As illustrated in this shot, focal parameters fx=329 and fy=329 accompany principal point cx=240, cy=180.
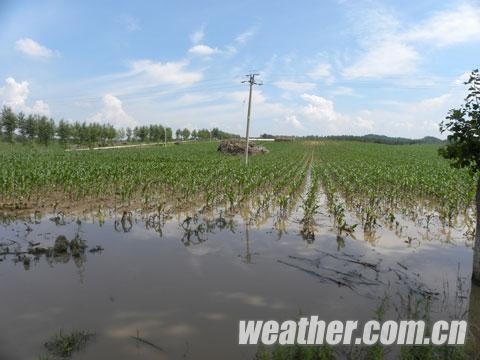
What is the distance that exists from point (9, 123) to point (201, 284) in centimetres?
6782

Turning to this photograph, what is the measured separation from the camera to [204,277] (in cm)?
660

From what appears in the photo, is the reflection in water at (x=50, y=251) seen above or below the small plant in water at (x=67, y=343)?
above

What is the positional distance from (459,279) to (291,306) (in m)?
3.73

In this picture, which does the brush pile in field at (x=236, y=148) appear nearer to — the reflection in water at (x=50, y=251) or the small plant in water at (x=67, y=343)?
the reflection in water at (x=50, y=251)

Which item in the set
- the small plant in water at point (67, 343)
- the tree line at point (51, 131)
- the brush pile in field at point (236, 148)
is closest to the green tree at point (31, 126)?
the tree line at point (51, 131)

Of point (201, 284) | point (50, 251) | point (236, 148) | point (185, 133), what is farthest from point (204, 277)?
point (185, 133)

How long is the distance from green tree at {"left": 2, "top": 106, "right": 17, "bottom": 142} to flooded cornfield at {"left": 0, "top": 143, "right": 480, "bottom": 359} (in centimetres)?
5897

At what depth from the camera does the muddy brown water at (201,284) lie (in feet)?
15.4

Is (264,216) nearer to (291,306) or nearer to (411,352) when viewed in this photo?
(291,306)

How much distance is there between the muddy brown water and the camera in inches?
184

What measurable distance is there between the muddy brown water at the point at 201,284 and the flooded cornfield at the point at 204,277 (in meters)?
0.02

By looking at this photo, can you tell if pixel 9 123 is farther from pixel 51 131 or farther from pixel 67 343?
pixel 67 343

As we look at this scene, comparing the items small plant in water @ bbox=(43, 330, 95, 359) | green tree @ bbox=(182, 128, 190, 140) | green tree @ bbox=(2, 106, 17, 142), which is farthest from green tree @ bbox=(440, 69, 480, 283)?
green tree @ bbox=(182, 128, 190, 140)

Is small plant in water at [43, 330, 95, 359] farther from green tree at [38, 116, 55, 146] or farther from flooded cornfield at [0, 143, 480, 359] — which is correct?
green tree at [38, 116, 55, 146]
